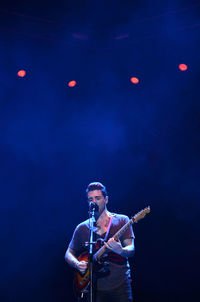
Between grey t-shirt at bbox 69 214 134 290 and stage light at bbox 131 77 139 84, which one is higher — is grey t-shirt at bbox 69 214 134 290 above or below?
below

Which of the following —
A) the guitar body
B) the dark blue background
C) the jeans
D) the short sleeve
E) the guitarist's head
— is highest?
the dark blue background

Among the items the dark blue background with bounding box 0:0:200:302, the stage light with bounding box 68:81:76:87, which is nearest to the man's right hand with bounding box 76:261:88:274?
the dark blue background with bounding box 0:0:200:302

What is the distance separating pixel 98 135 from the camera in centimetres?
507

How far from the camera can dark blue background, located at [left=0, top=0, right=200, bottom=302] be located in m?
4.43

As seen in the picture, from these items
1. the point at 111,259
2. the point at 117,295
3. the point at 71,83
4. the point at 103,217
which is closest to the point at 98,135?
the point at 71,83

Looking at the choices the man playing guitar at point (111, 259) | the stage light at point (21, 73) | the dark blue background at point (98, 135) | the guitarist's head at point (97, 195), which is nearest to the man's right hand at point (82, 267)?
the man playing guitar at point (111, 259)

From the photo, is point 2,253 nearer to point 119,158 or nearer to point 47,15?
point 119,158

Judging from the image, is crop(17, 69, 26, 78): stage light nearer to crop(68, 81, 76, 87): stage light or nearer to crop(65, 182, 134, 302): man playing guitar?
crop(68, 81, 76, 87): stage light

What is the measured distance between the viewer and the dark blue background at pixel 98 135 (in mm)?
4426

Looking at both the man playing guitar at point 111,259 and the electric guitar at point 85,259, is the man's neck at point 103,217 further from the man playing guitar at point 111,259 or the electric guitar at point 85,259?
the electric guitar at point 85,259

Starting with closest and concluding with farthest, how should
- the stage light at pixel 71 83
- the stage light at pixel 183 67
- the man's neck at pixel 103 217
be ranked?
the man's neck at pixel 103 217, the stage light at pixel 183 67, the stage light at pixel 71 83

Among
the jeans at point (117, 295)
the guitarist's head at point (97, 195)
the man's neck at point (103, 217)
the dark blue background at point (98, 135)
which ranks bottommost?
the jeans at point (117, 295)

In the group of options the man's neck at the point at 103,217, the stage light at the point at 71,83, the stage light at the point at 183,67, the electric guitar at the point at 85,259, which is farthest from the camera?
the stage light at the point at 71,83

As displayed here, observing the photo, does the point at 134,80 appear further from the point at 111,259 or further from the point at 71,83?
the point at 111,259
